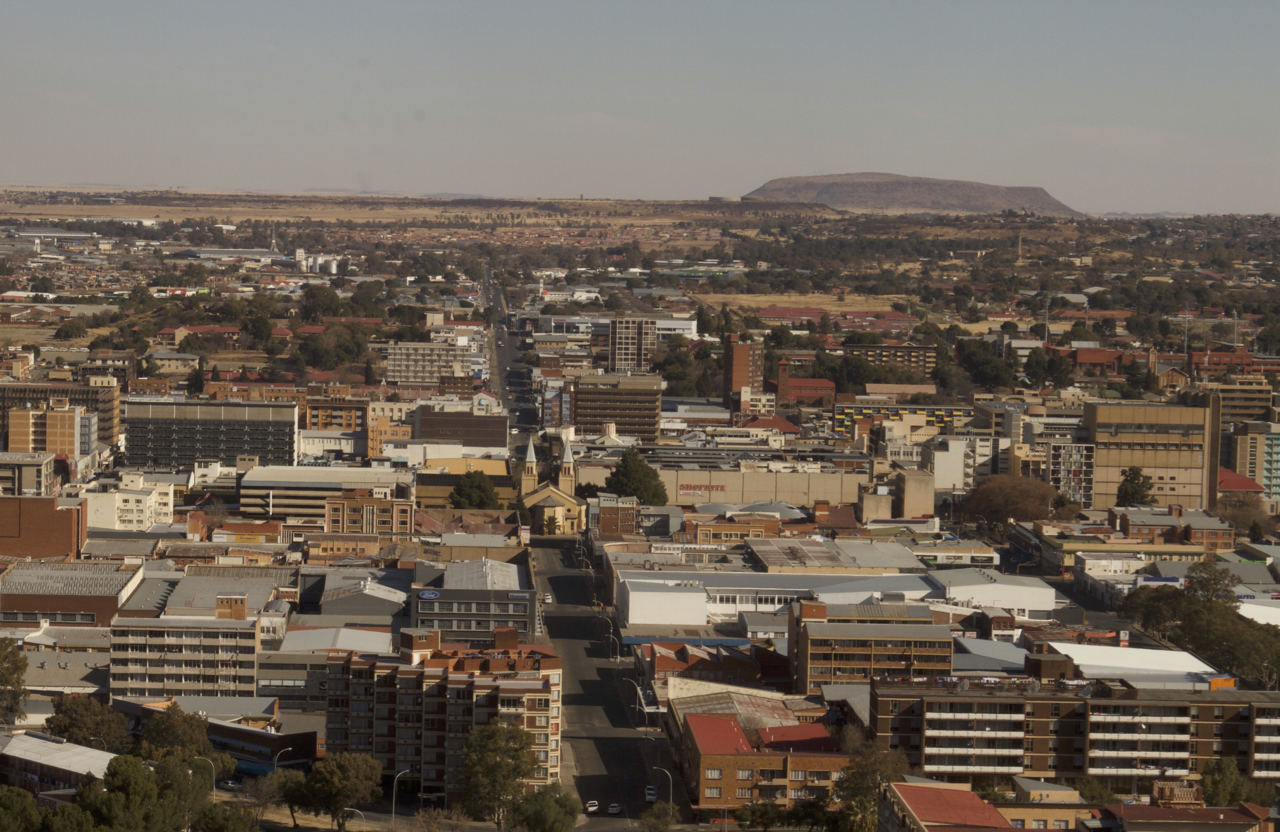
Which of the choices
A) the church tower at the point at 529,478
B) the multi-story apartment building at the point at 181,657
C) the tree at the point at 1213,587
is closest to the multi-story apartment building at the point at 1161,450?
the tree at the point at 1213,587

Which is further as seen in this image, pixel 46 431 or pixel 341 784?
pixel 46 431

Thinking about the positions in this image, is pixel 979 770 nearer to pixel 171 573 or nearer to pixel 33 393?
pixel 171 573

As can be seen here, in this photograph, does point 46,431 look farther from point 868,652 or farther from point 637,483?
point 868,652

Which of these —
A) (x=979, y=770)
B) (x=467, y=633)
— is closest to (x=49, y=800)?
(x=467, y=633)

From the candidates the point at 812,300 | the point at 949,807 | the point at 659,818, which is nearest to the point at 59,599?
the point at 659,818

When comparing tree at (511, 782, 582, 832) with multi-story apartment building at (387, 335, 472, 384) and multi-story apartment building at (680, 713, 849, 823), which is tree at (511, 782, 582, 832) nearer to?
multi-story apartment building at (680, 713, 849, 823)
